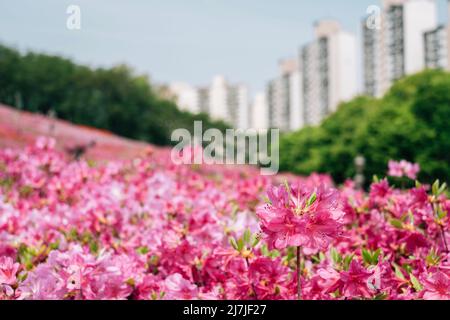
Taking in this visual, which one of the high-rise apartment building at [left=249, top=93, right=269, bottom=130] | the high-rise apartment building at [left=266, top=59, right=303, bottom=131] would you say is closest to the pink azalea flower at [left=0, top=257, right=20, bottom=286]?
the high-rise apartment building at [left=266, top=59, right=303, bottom=131]

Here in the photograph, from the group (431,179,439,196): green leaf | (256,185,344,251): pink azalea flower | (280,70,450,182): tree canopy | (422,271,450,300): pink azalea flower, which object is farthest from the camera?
(280,70,450,182): tree canopy

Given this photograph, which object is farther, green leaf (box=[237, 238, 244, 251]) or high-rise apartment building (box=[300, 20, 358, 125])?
high-rise apartment building (box=[300, 20, 358, 125])

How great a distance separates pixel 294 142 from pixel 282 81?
5151 centimetres

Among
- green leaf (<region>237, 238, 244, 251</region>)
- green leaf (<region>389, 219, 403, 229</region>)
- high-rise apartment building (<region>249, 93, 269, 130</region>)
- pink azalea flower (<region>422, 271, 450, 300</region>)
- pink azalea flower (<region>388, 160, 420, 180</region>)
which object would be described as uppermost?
high-rise apartment building (<region>249, 93, 269, 130</region>)

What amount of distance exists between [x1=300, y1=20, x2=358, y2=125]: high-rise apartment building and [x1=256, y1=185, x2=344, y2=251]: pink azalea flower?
71.2 meters

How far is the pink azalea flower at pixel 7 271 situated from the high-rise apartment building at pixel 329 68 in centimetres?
7103

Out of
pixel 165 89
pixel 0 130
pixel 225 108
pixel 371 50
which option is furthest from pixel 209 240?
pixel 225 108

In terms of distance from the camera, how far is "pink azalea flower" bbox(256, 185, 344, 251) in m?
1.51

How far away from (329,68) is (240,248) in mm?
77496

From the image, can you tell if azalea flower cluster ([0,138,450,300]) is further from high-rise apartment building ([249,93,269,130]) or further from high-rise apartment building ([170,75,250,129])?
high-rise apartment building ([170,75,250,129])

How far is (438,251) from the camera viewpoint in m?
2.29

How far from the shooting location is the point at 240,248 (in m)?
1.91

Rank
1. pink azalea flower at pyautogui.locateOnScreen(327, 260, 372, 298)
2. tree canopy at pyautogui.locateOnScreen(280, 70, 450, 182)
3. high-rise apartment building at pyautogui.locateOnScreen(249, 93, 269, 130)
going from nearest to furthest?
pink azalea flower at pyautogui.locateOnScreen(327, 260, 372, 298)
tree canopy at pyautogui.locateOnScreen(280, 70, 450, 182)
high-rise apartment building at pyautogui.locateOnScreen(249, 93, 269, 130)
